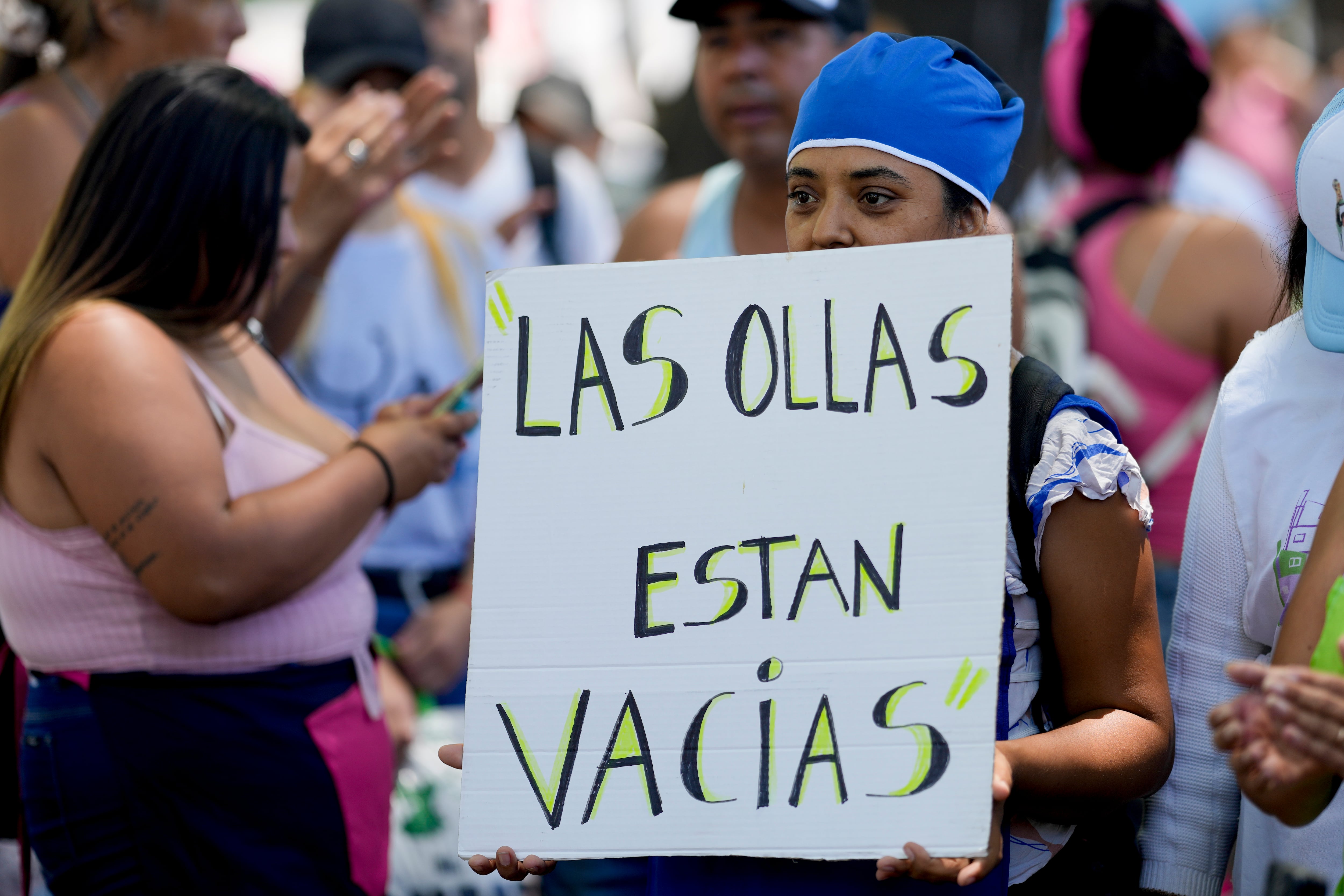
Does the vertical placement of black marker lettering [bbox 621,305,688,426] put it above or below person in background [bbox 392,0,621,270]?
above

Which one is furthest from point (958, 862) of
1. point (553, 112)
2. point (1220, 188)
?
point (553, 112)

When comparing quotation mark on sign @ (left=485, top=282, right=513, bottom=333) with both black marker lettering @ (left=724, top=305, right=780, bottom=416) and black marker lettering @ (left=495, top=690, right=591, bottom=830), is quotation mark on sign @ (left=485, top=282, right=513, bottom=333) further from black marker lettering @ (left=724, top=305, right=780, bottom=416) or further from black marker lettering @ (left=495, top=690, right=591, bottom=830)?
black marker lettering @ (left=495, top=690, right=591, bottom=830)

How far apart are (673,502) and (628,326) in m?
0.23

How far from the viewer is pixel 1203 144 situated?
664 cm

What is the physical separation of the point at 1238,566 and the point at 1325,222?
0.47m

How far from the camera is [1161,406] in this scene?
3.44 metres

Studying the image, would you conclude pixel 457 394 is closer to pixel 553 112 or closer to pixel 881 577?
pixel 881 577

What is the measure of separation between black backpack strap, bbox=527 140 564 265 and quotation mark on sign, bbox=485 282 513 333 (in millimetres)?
2419

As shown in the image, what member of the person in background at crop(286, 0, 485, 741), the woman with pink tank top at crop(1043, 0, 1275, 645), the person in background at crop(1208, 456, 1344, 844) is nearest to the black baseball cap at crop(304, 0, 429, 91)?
the person in background at crop(286, 0, 485, 741)

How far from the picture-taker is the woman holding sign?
1644 millimetres

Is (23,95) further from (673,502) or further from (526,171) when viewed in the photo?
(673,502)

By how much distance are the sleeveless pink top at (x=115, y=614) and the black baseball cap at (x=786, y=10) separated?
132 centimetres

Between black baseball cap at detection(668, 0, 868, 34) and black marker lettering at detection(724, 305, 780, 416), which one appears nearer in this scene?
black marker lettering at detection(724, 305, 780, 416)

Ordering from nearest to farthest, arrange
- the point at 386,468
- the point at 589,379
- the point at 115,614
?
the point at 589,379 → the point at 115,614 → the point at 386,468
